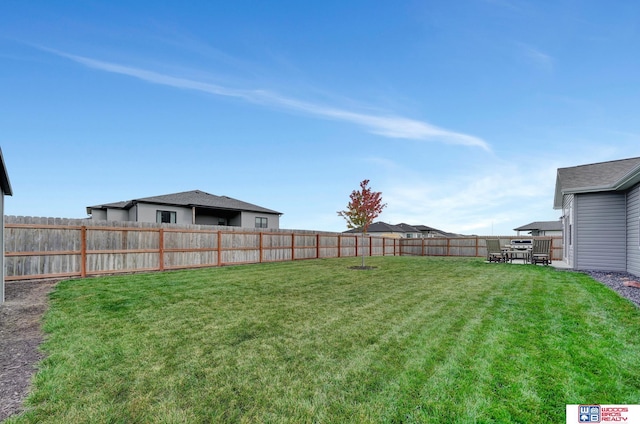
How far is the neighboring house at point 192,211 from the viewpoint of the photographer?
19.1 m

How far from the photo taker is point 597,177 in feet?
41.7

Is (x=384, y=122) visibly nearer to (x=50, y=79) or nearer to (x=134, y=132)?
(x=134, y=132)

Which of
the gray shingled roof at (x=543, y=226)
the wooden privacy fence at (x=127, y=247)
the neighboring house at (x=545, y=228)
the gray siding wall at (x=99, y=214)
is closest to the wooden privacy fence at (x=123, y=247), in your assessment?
the wooden privacy fence at (x=127, y=247)

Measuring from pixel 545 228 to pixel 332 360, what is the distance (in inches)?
2187

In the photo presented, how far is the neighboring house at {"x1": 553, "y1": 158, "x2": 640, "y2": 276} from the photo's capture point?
1076cm

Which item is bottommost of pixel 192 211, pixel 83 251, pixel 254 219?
pixel 83 251

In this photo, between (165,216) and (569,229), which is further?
(165,216)

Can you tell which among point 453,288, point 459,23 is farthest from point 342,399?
point 459,23

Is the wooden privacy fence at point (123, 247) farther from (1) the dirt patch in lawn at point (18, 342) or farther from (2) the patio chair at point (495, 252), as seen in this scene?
(2) the patio chair at point (495, 252)

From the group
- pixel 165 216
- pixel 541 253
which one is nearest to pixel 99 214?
pixel 165 216

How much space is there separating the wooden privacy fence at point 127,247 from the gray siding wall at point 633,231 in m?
9.27

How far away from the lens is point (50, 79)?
11.1m

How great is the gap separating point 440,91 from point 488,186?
924 cm

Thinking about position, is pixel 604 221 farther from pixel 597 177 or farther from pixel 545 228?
pixel 545 228
